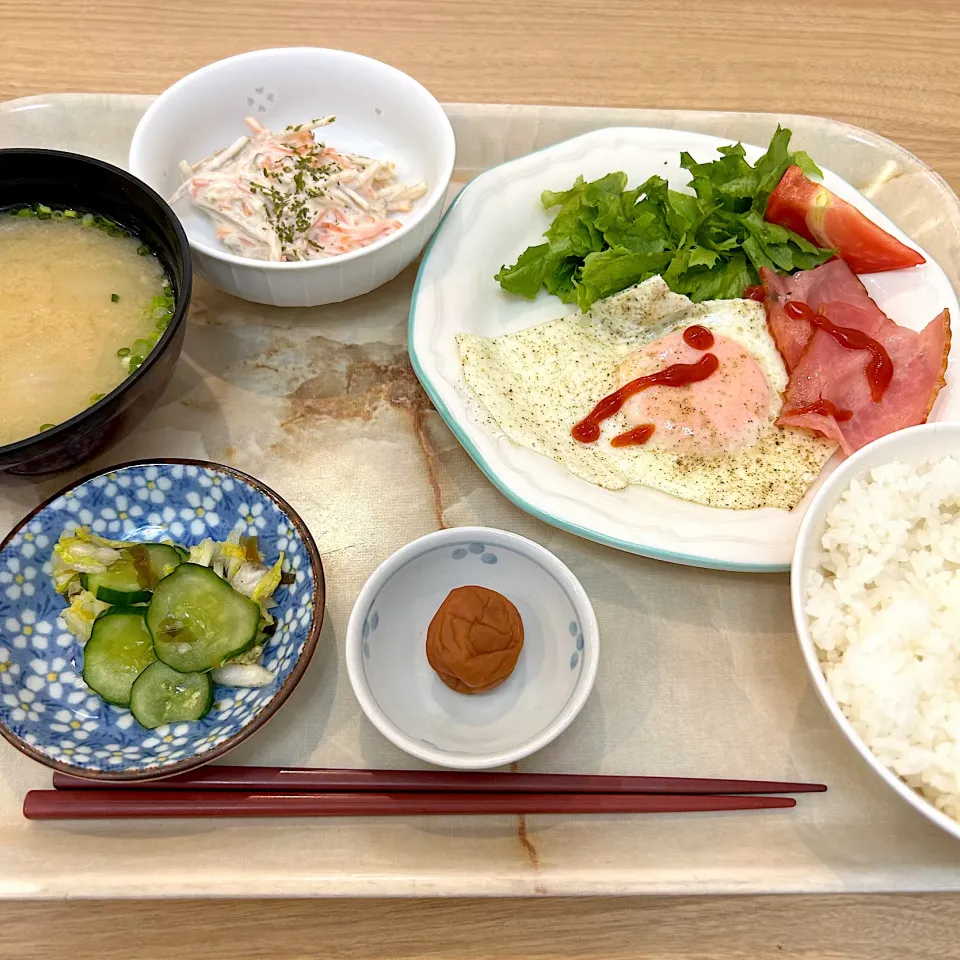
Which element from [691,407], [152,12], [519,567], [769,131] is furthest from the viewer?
[152,12]

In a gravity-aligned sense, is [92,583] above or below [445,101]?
below

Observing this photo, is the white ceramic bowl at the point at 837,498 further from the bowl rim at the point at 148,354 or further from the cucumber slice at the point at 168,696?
the bowl rim at the point at 148,354

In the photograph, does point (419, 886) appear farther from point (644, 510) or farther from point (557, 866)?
point (644, 510)


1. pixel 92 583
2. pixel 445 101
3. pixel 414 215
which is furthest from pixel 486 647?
pixel 445 101

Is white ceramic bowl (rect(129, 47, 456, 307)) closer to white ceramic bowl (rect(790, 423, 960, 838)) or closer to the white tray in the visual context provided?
the white tray

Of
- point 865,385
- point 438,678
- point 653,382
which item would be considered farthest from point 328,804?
point 865,385

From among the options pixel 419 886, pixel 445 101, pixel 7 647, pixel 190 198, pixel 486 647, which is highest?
pixel 445 101

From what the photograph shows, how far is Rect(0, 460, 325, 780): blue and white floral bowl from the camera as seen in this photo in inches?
60.6

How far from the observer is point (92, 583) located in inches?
67.6

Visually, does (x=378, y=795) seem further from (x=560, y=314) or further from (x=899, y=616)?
(x=560, y=314)

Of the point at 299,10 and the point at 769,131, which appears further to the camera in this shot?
the point at 299,10

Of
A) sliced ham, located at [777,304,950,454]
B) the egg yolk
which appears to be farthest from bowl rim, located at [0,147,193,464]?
sliced ham, located at [777,304,950,454]

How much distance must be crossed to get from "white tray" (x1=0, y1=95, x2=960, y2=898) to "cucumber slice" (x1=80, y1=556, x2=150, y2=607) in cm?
40

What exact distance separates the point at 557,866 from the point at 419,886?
0.29 metres
